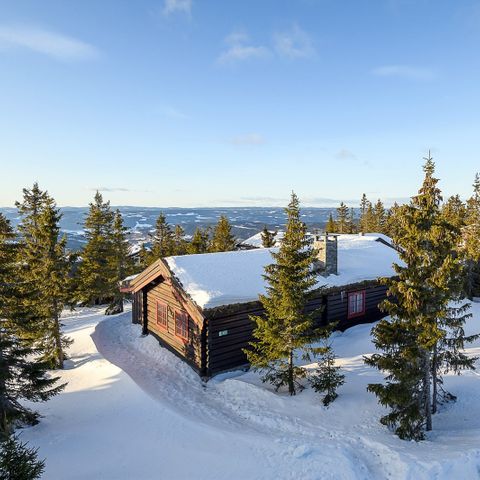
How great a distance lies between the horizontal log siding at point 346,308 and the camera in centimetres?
2041

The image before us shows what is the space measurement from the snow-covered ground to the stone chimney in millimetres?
5493

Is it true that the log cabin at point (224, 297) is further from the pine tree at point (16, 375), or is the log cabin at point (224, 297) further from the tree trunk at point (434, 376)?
the pine tree at point (16, 375)

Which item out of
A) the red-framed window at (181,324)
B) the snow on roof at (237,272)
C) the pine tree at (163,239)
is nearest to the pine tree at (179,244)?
the pine tree at (163,239)

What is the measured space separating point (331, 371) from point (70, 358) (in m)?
16.4

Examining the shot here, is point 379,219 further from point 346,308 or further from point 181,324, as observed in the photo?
point 181,324

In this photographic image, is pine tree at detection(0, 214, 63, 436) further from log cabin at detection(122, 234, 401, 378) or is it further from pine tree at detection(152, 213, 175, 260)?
pine tree at detection(152, 213, 175, 260)

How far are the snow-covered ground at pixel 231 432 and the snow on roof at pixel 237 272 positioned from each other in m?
3.89

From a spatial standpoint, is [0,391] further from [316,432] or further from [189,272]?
[316,432]

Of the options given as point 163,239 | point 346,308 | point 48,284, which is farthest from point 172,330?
point 163,239

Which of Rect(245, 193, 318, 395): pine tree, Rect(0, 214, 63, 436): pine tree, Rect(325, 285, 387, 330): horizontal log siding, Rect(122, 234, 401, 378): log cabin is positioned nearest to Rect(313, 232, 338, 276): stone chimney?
Rect(122, 234, 401, 378): log cabin

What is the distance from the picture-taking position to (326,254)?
20.5 metres

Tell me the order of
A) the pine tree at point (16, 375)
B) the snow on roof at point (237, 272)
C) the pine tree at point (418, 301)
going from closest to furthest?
1. the pine tree at point (418, 301)
2. the pine tree at point (16, 375)
3. the snow on roof at point (237, 272)

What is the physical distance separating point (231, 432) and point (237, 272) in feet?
28.7

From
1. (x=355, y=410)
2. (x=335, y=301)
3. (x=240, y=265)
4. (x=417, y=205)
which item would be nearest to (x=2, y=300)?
(x=240, y=265)
